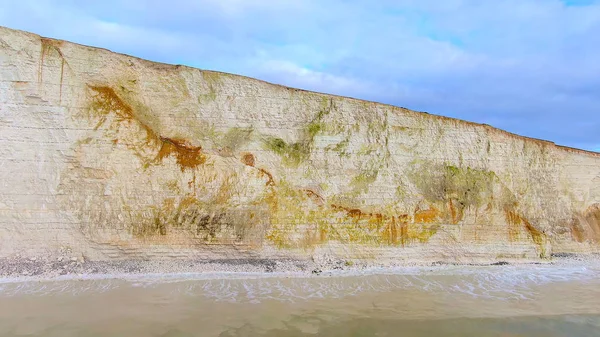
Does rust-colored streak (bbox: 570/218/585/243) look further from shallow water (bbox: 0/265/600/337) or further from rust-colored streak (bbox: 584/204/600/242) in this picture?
shallow water (bbox: 0/265/600/337)

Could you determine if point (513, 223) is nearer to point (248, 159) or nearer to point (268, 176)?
point (268, 176)

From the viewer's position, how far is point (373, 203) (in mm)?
10945

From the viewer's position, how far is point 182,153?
10.1 metres

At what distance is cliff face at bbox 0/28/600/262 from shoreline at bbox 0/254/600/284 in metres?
0.23

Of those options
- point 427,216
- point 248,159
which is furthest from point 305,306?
point 427,216

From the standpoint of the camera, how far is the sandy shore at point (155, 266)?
8.49m

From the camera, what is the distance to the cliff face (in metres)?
9.28

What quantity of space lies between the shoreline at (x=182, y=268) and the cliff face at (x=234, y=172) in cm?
23

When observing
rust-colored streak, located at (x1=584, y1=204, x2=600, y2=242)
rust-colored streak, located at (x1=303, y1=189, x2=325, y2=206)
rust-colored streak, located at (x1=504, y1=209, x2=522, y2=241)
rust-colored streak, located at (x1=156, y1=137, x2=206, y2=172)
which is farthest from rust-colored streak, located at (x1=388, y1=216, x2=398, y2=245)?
rust-colored streak, located at (x1=584, y1=204, x2=600, y2=242)

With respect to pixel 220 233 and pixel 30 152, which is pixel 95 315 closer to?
pixel 220 233

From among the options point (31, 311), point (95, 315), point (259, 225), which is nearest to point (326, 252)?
point (259, 225)

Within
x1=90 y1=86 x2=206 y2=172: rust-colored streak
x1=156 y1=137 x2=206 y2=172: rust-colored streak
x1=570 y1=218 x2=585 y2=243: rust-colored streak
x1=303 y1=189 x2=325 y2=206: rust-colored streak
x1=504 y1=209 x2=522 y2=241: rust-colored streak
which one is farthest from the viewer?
x1=570 y1=218 x2=585 y2=243: rust-colored streak

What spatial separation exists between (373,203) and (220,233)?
12.9 feet

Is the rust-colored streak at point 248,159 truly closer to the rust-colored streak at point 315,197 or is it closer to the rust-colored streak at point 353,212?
the rust-colored streak at point 315,197
